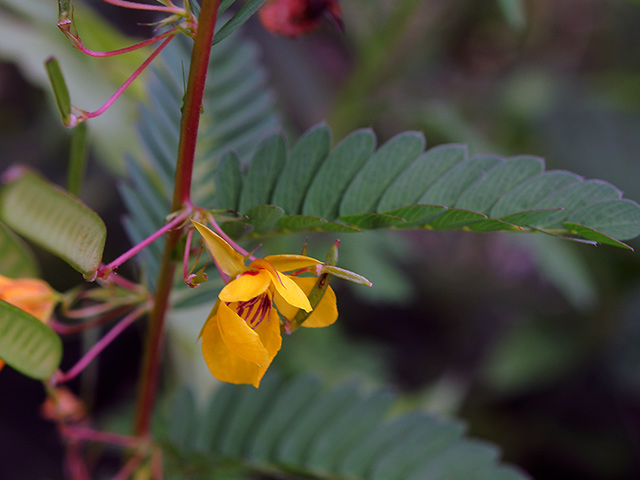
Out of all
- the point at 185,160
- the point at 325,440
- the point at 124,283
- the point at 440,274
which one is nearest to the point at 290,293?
the point at 185,160

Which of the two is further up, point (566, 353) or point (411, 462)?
point (566, 353)

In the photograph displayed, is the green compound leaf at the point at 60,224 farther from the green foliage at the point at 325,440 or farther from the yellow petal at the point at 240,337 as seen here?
the green foliage at the point at 325,440

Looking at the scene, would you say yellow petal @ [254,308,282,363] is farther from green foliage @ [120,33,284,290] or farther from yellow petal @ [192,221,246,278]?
green foliage @ [120,33,284,290]

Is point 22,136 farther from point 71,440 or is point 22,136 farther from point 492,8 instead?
point 492,8

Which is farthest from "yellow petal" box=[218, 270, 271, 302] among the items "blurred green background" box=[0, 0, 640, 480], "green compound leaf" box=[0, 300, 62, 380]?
"blurred green background" box=[0, 0, 640, 480]

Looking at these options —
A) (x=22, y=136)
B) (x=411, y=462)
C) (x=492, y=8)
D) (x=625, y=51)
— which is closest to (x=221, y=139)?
(x=411, y=462)

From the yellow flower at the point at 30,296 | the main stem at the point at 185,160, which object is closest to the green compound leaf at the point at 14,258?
the yellow flower at the point at 30,296
